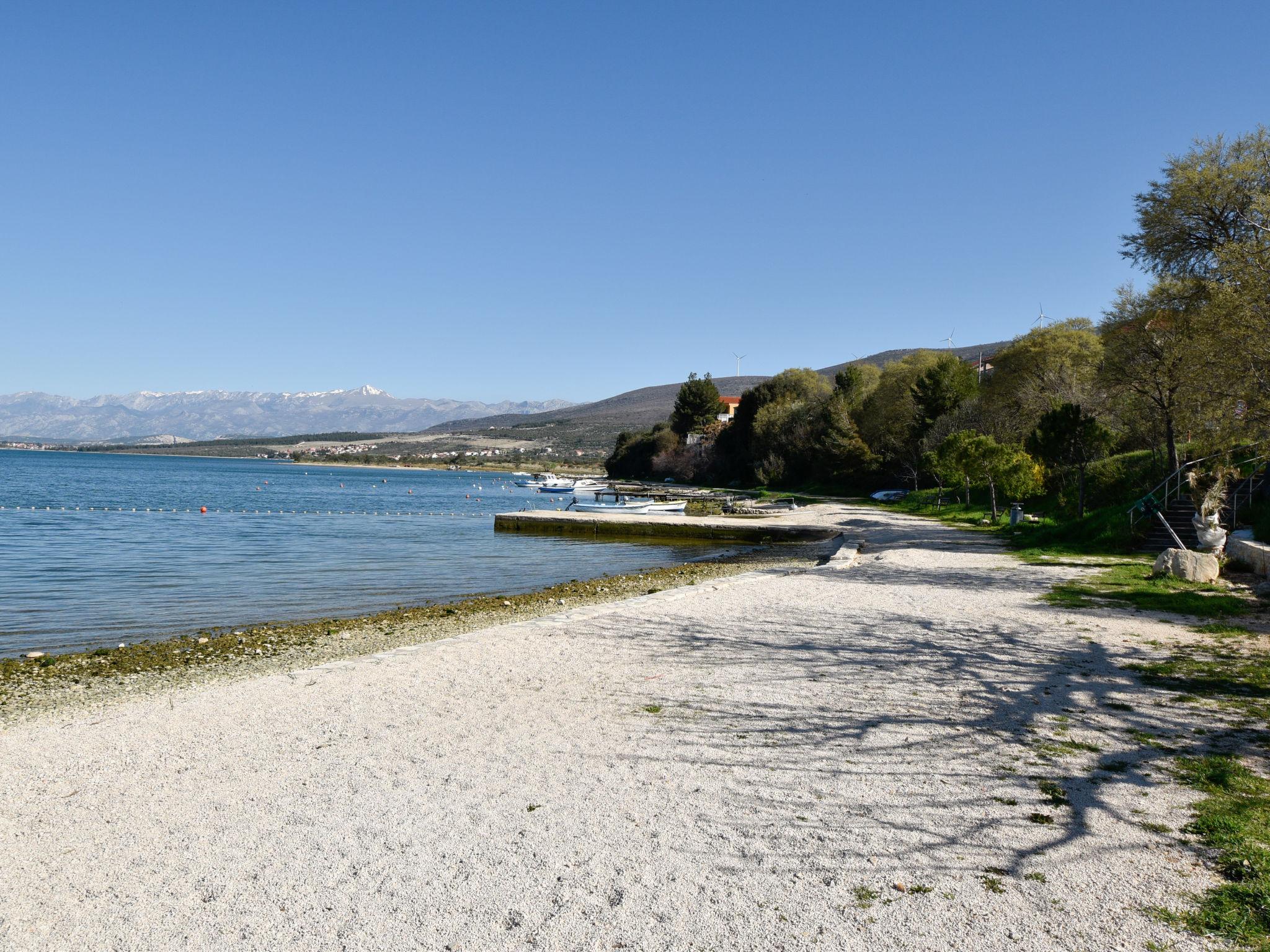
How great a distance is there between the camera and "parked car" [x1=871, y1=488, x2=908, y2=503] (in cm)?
5438

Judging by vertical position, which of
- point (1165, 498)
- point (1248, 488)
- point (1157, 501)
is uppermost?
point (1248, 488)

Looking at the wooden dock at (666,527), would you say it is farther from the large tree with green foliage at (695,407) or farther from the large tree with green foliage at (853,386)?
the large tree with green foliage at (695,407)

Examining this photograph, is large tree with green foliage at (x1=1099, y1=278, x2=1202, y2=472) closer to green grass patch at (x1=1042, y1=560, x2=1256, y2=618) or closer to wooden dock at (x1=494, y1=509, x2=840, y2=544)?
green grass patch at (x1=1042, y1=560, x2=1256, y2=618)

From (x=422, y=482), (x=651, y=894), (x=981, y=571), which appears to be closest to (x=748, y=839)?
(x=651, y=894)

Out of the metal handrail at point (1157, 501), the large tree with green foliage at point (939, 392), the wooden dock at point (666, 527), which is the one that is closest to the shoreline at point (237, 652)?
the metal handrail at point (1157, 501)

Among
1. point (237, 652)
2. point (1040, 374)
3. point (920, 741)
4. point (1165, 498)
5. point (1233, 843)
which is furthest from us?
point (1040, 374)

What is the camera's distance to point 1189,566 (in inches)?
581

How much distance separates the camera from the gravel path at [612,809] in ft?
12.5

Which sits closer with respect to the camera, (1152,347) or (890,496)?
(1152,347)

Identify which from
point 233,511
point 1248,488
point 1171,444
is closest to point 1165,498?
point 1248,488

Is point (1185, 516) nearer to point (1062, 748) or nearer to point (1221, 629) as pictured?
point (1221, 629)

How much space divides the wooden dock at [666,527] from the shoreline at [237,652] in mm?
15043

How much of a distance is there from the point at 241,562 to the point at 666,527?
16.8 metres

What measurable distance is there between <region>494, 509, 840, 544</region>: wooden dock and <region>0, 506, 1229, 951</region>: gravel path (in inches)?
898
